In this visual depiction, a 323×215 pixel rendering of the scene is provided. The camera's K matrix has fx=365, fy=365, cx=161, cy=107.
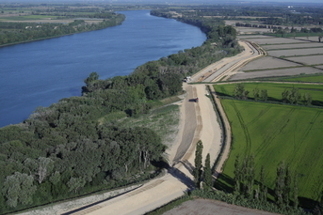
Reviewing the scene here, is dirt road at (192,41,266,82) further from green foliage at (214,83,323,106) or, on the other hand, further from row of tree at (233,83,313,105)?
row of tree at (233,83,313,105)

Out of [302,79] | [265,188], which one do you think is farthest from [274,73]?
[265,188]

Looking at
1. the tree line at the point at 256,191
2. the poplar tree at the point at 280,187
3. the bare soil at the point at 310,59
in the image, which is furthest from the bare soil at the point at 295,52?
the poplar tree at the point at 280,187

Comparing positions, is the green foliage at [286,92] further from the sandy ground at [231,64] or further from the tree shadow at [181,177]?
the tree shadow at [181,177]

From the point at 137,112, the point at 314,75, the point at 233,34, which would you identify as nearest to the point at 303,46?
the point at 233,34

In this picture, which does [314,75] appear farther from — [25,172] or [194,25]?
[194,25]

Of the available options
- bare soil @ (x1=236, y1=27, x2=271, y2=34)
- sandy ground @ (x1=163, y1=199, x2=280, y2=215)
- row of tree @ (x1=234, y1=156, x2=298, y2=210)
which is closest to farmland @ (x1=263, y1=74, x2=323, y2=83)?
row of tree @ (x1=234, y1=156, x2=298, y2=210)

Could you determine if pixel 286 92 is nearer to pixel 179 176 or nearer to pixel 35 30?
pixel 179 176
